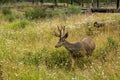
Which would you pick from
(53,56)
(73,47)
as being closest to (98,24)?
(53,56)

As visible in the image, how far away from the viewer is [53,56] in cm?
891

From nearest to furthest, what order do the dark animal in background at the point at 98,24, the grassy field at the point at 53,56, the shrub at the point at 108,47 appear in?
the grassy field at the point at 53,56, the shrub at the point at 108,47, the dark animal in background at the point at 98,24

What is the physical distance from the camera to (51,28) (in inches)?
503

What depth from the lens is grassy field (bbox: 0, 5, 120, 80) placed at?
5512mm

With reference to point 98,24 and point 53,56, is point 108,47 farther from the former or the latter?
point 98,24

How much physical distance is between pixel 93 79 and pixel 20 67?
1376mm

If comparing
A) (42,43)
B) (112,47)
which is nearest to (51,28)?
(42,43)

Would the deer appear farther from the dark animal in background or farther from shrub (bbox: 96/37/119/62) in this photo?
the dark animal in background

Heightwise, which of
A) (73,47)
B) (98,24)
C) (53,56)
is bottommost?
(53,56)

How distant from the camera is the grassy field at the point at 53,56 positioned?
5.51m

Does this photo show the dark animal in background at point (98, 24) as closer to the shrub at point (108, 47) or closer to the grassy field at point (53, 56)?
the grassy field at point (53, 56)

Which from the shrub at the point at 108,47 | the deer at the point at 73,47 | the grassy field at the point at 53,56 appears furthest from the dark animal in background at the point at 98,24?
the deer at the point at 73,47

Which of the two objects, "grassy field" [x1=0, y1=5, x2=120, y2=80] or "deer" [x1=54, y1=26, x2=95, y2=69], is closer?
"grassy field" [x1=0, y1=5, x2=120, y2=80]

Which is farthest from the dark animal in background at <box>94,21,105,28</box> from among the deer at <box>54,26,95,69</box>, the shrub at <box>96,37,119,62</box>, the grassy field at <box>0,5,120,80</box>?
the deer at <box>54,26,95,69</box>
